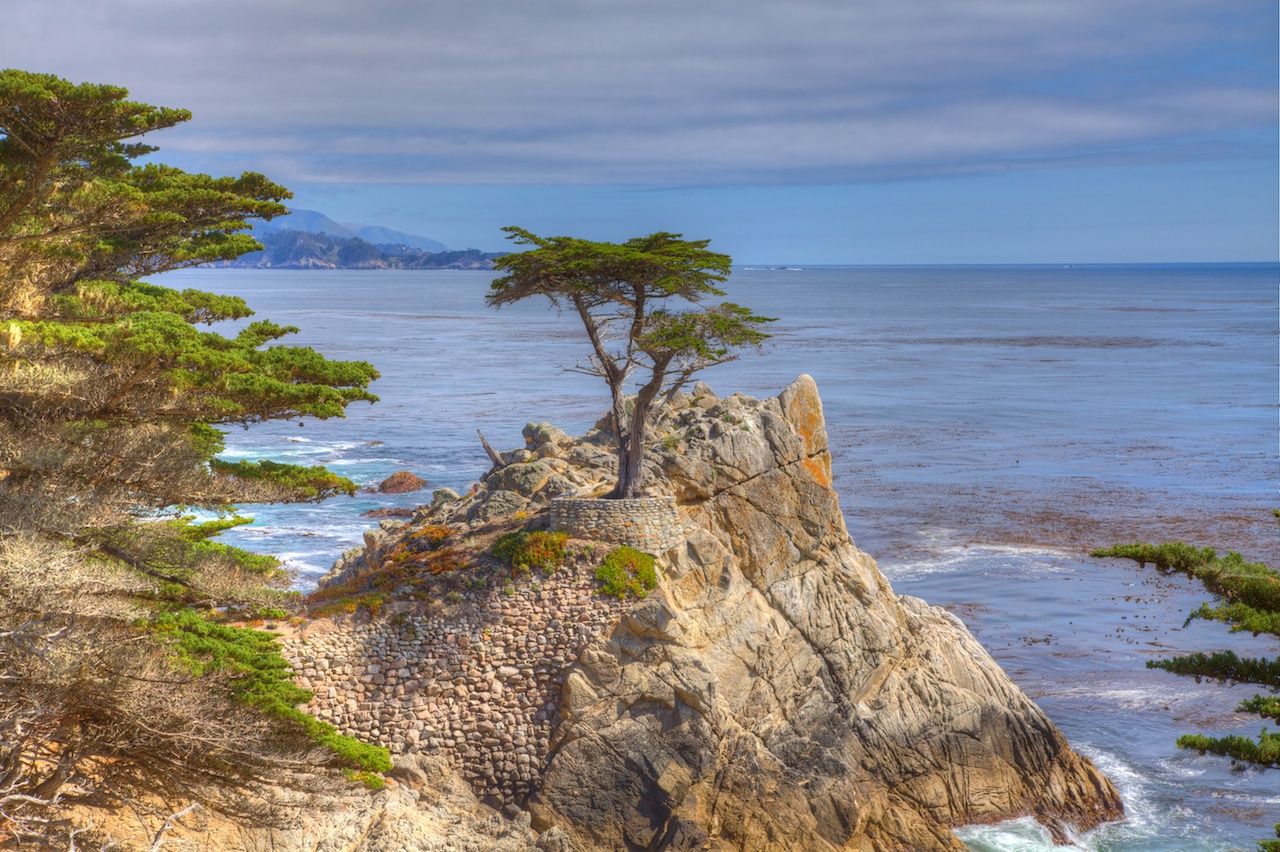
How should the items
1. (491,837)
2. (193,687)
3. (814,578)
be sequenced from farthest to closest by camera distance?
(814,578) < (491,837) < (193,687)

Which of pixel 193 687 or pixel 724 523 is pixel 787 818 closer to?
pixel 724 523

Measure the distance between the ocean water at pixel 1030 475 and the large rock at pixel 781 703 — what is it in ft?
5.36

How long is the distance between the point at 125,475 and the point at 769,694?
11.9 meters

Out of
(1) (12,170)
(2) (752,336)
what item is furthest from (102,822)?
(2) (752,336)

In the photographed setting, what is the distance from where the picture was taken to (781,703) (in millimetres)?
21047

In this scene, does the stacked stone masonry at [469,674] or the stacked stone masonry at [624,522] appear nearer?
the stacked stone masonry at [469,674]

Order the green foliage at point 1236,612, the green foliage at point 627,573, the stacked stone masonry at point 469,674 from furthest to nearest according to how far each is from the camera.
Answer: the green foliage at point 627,573 < the stacked stone masonry at point 469,674 < the green foliage at point 1236,612

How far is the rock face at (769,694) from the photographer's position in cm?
1956

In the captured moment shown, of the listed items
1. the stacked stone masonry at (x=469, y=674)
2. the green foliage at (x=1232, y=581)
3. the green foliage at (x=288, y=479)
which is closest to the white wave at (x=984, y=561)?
the stacked stone masonry at (x=469, y=674)

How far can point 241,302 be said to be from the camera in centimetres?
1554

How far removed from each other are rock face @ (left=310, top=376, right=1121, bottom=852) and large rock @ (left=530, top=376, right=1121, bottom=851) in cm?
3

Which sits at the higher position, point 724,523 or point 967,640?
point 724,523

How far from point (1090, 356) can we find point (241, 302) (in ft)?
335

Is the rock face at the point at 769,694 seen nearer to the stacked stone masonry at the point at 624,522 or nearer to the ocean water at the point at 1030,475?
the stacked stone masonry at the point at 624,522
